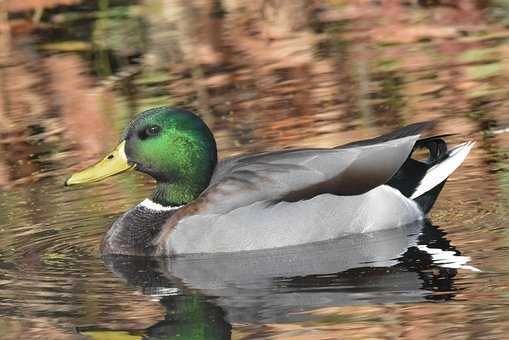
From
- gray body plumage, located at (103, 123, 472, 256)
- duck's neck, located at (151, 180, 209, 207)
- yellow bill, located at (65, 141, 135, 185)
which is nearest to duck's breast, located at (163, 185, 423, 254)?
gray body plumage, located at (103, 123, 472, 256)

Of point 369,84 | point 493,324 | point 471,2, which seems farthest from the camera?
point 471,2

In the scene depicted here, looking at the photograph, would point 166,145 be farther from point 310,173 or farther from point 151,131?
point 310,173

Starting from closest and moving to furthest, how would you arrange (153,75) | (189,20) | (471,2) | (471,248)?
(471,248)
(153,75)
(471,2)
(189,20)

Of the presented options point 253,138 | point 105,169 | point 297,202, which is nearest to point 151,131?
point 105,169

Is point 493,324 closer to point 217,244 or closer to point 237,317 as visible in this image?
point 237,317

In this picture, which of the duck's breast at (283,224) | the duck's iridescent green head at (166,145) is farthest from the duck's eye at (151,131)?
the duck's breast at (283,224)

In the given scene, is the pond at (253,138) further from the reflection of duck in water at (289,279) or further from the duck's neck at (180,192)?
the duck's neck at (180,192)

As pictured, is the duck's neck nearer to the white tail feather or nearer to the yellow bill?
the yellow bill

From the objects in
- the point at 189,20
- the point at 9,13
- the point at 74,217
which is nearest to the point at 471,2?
the point at 189,20

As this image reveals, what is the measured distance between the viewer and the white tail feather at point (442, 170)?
910cm

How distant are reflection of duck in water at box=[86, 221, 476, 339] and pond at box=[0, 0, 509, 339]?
0.02 meters

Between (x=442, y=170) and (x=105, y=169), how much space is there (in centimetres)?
198

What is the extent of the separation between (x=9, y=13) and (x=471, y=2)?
551cm

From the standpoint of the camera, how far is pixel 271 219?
887 cm
